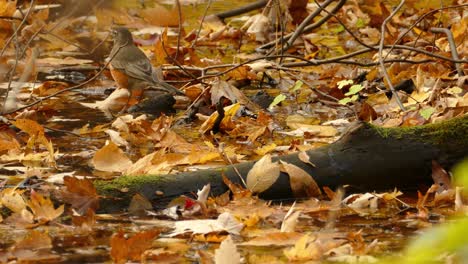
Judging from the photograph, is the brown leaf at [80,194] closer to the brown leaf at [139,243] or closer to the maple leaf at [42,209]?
the maple leaf at [42,209]

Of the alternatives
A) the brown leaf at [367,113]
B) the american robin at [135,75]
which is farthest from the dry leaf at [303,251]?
the american robin at [135,75]

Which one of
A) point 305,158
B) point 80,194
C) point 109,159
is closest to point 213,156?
point 109,159

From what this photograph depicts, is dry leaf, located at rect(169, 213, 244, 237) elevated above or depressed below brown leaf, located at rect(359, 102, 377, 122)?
below

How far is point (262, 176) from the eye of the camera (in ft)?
14.0

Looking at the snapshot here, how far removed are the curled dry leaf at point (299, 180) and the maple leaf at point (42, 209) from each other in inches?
43.1

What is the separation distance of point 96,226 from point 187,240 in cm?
45

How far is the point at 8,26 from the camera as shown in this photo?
997 cm

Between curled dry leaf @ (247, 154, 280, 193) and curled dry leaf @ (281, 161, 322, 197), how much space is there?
60 millimetres

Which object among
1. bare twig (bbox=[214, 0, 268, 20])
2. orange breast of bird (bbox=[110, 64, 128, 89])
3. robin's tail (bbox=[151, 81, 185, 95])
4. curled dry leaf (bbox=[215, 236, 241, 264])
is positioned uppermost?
bare twig (bbox=[214, 0, 268, 20])

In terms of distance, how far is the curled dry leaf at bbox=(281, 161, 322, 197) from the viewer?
430cm

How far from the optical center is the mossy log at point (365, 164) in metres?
4.24

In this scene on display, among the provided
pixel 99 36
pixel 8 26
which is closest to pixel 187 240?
pixel 8 26

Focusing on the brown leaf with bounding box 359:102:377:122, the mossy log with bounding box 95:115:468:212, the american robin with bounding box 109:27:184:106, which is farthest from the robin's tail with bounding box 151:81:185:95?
the mossy log with bounding box 95:115:468:212

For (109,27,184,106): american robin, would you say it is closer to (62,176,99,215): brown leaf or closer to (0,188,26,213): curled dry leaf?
(62,176,99,215): brown leaf
